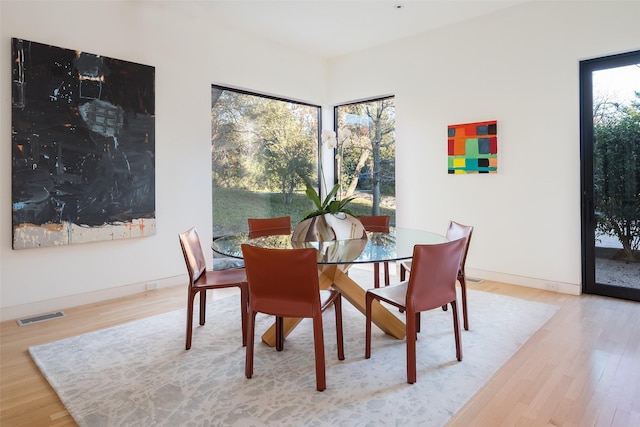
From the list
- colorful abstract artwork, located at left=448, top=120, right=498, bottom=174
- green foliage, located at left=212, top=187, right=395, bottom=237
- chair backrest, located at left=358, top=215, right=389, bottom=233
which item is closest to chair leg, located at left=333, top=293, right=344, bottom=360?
chair backrest, located at left=358, top=215, right=389, bottom=233

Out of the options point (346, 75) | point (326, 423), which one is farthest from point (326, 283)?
point (346, 75)

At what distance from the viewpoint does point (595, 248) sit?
3.81m

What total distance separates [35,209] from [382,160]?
161 inches

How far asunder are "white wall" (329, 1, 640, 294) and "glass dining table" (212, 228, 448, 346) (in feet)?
5.73

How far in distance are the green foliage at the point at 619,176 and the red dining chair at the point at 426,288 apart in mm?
2341

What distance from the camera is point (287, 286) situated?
6.97ft

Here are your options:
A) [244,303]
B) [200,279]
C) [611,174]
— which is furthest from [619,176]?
[200,279]

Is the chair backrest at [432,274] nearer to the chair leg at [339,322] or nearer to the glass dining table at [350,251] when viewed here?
the glass dining table at [350,251]

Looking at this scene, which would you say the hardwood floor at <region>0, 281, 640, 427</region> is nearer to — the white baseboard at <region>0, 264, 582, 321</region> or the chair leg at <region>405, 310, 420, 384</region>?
the white baseboard at <region>0, 264, 582, 321</region>

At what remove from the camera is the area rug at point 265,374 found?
1916 millimetres

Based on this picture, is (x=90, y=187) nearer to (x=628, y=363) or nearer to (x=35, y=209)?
(x=35, y=209)

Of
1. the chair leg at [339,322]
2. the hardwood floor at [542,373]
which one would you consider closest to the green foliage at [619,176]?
the hardwood floor at [542,373]

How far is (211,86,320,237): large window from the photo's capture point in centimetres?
480

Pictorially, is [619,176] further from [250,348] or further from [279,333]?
[250,348]
